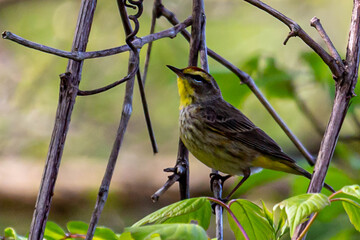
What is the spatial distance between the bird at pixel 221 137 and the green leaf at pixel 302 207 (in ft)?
5.42

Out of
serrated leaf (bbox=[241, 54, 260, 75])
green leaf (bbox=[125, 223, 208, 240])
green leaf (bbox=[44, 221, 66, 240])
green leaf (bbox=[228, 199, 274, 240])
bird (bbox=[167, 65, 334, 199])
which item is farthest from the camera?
serrated leaf (bbox=[241, 54, 260, 75])

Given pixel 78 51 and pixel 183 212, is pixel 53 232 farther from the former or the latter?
pixel 78 51

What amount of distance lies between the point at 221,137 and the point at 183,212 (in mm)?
1907

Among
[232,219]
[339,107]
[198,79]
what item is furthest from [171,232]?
[198,79]

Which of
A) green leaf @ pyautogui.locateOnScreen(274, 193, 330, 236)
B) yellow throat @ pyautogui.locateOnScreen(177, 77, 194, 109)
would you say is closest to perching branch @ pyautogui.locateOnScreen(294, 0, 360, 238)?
green leaf @ pyautogui.locateOnScreen(274, 193, 330, 236)

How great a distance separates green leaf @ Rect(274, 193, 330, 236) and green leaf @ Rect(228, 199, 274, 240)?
8.7 inches

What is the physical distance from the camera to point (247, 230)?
164cm

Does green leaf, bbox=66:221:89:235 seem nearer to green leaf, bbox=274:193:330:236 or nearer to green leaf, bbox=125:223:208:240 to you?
green leaf, bbox=125:223:208:240

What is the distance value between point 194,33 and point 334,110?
2.60ft

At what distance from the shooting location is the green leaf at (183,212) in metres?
1.48

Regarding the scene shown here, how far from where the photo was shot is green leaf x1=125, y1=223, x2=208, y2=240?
49.1 inches

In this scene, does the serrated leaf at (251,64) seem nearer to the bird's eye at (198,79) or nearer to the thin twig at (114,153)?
the bird's eye at (198,79)

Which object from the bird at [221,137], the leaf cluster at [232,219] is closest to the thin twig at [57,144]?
the leaf cluster at [232,219]

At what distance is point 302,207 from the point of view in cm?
133
